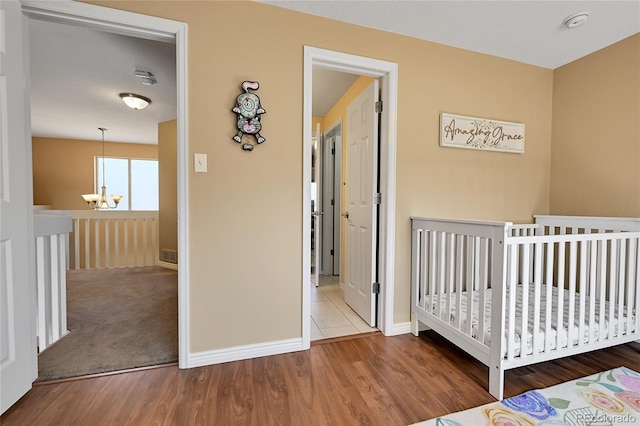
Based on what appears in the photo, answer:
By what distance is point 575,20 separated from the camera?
1.85 meters

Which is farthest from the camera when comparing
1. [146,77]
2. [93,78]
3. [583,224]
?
[93,78]

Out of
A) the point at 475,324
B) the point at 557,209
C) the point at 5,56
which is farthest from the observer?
the point at 557,209

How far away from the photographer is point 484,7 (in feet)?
5.72

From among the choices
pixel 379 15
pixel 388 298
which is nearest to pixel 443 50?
pixel 379 15

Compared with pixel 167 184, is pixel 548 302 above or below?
below

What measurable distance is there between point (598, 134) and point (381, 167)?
1837 mm

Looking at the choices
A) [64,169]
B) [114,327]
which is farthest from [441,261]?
[64,169]

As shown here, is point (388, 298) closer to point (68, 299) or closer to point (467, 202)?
point (467, 202)

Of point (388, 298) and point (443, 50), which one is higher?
Result: point (443, 50)

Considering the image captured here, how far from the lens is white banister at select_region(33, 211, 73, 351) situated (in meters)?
1.78

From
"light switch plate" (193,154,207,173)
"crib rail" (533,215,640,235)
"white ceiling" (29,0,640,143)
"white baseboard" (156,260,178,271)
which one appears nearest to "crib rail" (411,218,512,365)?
"crib rail" (533,215,640,235)

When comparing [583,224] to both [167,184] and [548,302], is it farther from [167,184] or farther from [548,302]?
[167,184]

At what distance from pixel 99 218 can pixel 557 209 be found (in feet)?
19.3

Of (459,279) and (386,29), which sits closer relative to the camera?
(459,279)
